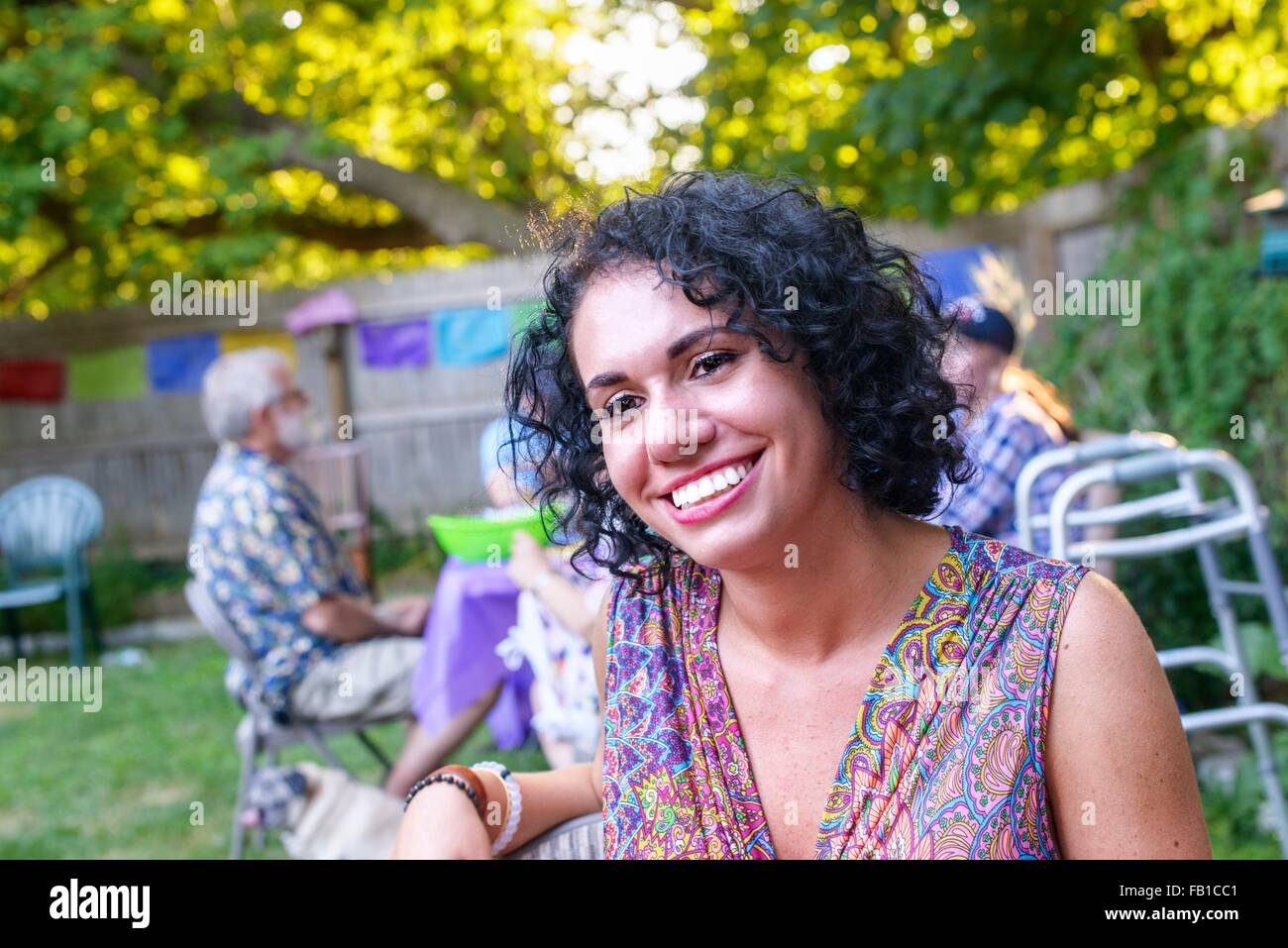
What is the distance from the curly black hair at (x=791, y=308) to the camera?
1.41m

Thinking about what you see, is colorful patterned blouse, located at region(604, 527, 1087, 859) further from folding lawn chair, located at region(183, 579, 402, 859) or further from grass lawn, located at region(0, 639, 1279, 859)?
folding lawn chair, located at region(183, 579, 402, 859)

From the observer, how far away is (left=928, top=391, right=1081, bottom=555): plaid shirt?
3.60 meters

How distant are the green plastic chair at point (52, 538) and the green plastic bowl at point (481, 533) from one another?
487 cm

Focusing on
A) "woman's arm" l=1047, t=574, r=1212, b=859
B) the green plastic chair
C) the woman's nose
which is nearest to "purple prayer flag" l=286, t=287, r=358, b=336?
the green plastic chair

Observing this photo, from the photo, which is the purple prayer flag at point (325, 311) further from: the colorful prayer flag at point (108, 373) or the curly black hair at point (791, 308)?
the curly black hair at point (791, 308)

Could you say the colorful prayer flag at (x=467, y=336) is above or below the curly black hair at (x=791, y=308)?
above

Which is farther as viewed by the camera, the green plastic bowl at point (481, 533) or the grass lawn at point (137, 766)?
the grass lawn at point (137, 766)

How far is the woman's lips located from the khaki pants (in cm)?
301

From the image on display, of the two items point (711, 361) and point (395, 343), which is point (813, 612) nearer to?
point (711, 361)

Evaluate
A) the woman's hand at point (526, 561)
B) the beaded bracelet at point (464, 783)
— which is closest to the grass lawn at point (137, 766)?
the woman's hand at point (526, 561)

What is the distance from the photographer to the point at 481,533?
13.6 feet

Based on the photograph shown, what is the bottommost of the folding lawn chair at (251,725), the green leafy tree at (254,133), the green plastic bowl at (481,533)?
the folding lawn chair at (251,725)

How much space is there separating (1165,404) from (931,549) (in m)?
5.10

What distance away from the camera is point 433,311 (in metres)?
9.19
